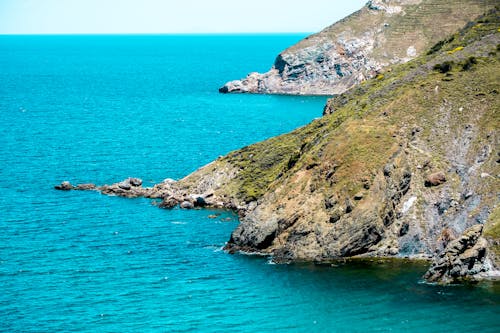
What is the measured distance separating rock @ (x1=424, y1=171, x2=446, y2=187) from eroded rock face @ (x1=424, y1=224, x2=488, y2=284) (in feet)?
46.8

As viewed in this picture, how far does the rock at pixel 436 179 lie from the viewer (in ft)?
342

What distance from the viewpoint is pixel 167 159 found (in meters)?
158

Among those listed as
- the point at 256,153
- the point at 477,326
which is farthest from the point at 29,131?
the point at 477,326

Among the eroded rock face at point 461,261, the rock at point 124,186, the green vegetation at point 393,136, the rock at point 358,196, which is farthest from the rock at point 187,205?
the eroded rock face at point 461,261

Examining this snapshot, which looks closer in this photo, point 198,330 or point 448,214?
point 198,330

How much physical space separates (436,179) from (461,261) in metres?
17.2

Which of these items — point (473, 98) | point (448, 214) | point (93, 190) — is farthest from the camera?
point (93, 190)

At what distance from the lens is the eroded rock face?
89.4m

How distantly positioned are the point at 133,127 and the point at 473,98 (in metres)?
104

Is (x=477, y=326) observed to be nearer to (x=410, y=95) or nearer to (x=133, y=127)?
(x=410, y=95)

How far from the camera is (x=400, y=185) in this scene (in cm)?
10344

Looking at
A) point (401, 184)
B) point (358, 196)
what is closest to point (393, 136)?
point (401, 184)

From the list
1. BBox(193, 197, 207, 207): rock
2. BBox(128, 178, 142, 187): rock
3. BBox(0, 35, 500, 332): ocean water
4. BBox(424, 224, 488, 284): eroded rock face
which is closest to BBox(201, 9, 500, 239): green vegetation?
BBox(424, 224, 488, 284): eroded rock face

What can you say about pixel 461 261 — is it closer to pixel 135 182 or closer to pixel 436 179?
pixel 436 179
